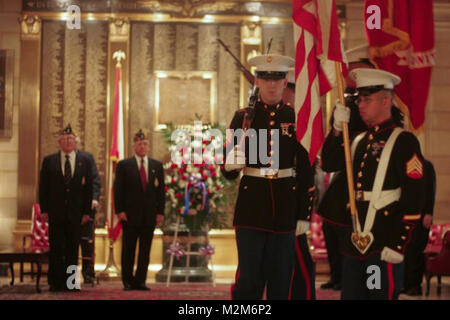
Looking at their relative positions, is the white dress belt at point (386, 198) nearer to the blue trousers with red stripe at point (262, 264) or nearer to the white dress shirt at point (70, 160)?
the blue trousers with red stripe at point (262, 264)

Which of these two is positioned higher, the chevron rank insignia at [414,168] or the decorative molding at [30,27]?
the decorative molding at [30,27]

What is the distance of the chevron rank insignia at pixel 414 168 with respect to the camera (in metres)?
3.89

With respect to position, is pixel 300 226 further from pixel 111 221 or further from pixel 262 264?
pixel 111 221

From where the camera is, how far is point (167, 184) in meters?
8.84

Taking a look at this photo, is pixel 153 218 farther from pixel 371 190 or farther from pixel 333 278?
pixel 371 190

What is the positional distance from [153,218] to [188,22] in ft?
10.4

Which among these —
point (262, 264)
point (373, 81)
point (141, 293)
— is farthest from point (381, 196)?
point (141, 293)

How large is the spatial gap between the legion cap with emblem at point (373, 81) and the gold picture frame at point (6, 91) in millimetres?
6898

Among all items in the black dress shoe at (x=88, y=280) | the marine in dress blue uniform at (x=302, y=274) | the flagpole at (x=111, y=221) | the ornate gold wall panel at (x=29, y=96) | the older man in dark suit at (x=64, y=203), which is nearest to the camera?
the marine in dress blue uniform at (x=302, y=274)

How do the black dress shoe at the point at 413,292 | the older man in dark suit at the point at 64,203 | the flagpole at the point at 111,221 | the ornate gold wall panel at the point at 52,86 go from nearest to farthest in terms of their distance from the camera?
the older man in dark suit at the point at 64,203 → the black dress shoe at the point at 413,292 → the flagpole at the point at 111,221 → the ornate gold wall panel at the point at 52,86

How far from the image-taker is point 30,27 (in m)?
10.0

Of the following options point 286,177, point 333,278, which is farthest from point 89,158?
point 286,177

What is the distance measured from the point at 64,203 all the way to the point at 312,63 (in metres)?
4.28

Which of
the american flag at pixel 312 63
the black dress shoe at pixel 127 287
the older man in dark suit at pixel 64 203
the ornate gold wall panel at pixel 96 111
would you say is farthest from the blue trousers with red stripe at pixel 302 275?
the ornate gold wall panel at pixel 96 111
